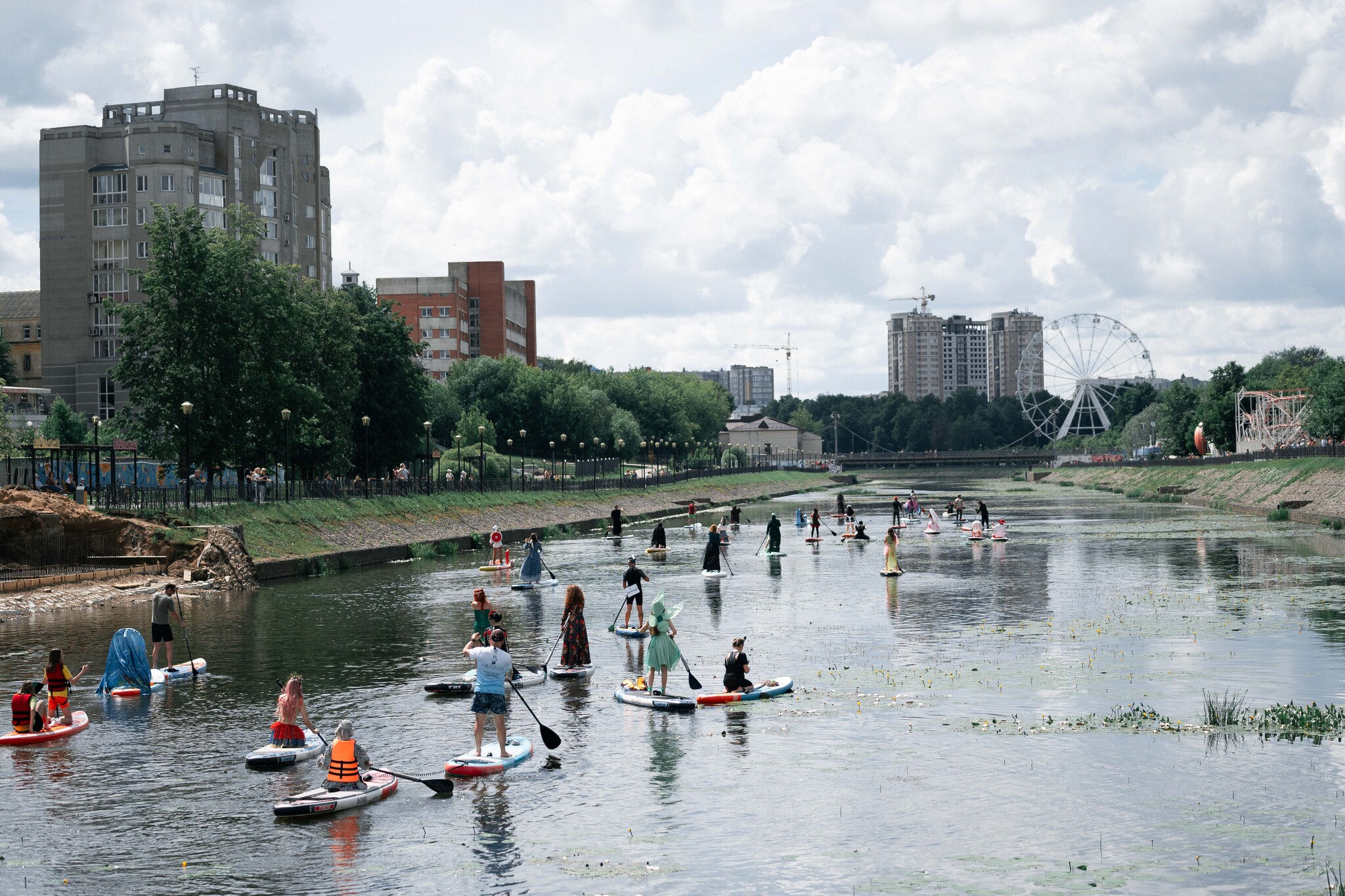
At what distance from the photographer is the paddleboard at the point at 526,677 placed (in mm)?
24781

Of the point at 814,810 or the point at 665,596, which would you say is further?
the point at 665,596

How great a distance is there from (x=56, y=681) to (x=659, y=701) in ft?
34.1

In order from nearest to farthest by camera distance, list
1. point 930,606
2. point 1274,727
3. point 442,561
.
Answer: point 1274,727
point 930,606
point 442,561

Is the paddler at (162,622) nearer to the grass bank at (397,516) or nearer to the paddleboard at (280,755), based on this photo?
the paddleboard at (280,755)

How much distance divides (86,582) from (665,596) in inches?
772

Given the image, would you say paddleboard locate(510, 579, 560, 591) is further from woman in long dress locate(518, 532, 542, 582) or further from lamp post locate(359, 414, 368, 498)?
lamp post locate(359, 414, 368, 498)

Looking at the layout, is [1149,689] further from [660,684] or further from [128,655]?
[128,655]

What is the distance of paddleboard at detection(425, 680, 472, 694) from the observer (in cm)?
2436

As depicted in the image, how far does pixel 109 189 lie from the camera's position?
423 ft

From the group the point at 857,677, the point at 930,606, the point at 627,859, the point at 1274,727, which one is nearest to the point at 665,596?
the point at 930,606

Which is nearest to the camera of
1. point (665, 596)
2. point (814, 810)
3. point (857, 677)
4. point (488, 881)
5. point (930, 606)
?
point (488, 881)

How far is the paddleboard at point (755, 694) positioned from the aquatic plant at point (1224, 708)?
7252 mm

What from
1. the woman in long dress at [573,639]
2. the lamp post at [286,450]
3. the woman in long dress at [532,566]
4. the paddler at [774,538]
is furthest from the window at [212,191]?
the woman in long dress at [573,639]

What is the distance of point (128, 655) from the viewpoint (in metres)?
25.0
